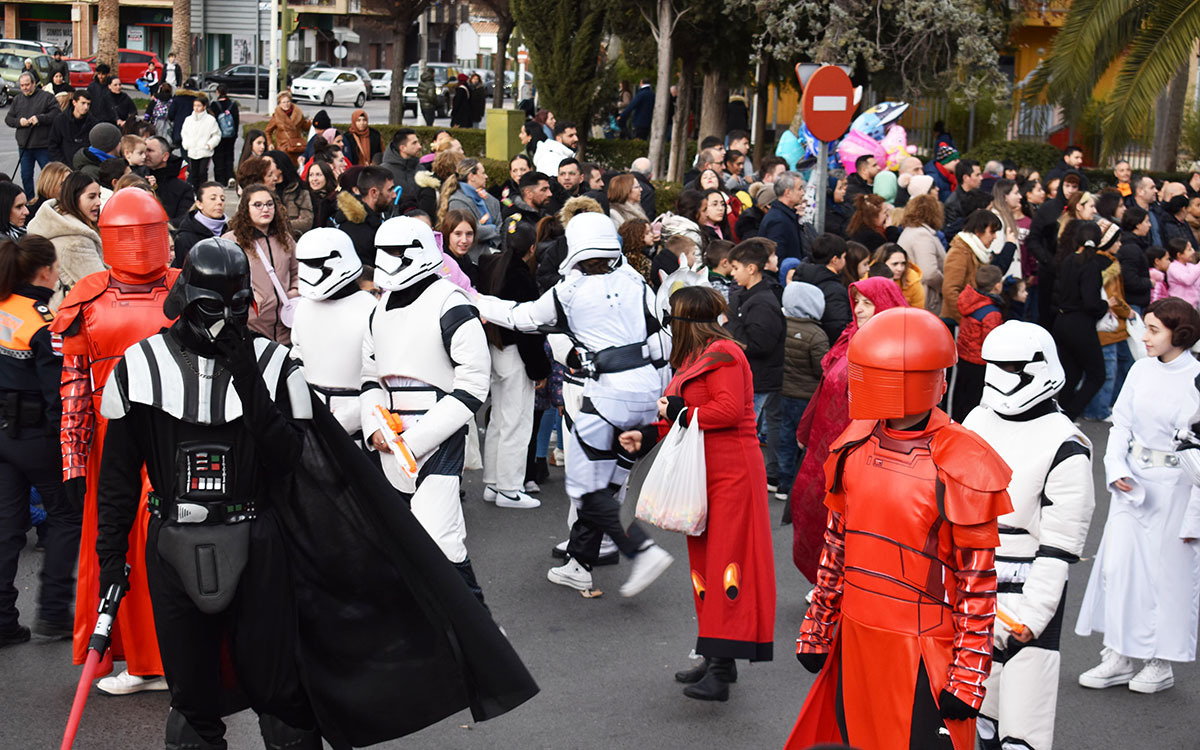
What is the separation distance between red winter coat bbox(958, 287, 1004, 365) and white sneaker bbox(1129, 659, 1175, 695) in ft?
13.1

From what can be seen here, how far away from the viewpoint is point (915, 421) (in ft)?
13.7

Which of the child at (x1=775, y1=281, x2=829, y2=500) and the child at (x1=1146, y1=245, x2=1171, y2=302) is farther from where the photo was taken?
the child at (x1=1146, y1=245, x2=1171, y2=302)

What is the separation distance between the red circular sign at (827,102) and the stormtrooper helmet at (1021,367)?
723 centimetres

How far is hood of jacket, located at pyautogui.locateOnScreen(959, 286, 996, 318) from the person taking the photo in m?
10.2

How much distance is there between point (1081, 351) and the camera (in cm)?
1168

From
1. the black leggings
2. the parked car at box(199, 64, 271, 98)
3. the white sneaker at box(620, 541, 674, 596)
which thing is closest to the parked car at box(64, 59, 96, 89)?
the parked car at box(199, 64, 271, 98)

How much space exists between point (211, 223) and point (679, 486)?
4.50 meters

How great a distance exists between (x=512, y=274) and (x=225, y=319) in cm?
483

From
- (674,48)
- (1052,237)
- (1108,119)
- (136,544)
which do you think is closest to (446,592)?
(136,544)

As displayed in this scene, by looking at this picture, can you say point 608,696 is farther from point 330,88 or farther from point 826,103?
point 330,88

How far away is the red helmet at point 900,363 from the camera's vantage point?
4023 mm

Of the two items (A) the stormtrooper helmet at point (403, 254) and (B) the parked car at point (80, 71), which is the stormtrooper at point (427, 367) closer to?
(A) the stormtrooper helmet at point (403, 254)

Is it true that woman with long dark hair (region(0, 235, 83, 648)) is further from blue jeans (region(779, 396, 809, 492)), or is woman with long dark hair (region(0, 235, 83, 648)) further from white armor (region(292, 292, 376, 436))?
blue jeans (region(779, 396, 809, 492))

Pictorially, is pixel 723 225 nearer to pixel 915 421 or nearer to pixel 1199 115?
pixel 915 421
